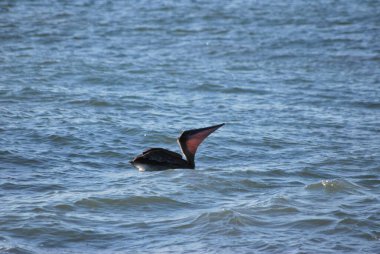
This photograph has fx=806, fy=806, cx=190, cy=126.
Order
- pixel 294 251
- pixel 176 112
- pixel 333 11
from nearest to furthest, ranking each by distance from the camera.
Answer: pixel 294 251, pixel 176 112, pixel 333 11

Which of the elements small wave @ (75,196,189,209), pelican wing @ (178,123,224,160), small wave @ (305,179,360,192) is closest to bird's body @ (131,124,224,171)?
pelican wing @ (178,123,224,160)

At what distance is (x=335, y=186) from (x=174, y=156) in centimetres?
195

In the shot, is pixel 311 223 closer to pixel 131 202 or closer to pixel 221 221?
pixel 221 221

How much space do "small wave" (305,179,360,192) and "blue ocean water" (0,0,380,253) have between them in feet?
0.07

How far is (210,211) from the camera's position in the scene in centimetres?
800

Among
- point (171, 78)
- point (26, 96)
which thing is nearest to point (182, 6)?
point (171, 78)

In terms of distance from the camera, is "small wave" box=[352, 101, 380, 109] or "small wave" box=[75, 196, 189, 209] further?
"small wave" box=[352, 101, 380, 109]

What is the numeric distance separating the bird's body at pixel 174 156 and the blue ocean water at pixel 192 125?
0.39 feet

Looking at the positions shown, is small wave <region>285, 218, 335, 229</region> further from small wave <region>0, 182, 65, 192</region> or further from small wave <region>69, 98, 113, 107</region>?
small wave <region>69, 98, 113, 107</region>

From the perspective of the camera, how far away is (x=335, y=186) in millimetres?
8953

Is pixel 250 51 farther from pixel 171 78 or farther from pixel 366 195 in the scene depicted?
pixel 366 195

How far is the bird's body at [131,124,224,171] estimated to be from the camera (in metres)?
9.41

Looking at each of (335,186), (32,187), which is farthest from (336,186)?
(32,187)

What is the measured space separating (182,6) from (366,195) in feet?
48.7
